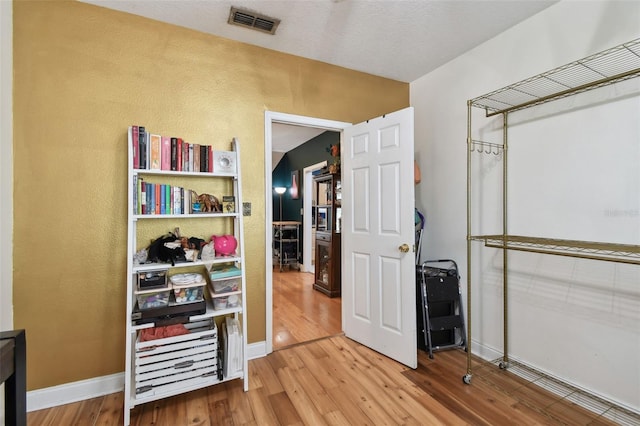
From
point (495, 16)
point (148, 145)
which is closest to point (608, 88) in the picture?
point (495, 16)

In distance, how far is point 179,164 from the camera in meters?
2.09

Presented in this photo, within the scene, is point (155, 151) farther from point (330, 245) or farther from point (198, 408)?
point (330, 245)

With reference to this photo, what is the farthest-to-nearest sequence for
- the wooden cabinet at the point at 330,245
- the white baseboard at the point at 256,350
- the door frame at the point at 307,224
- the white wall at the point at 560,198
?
the door frame at the point at 307,224 → the wooden cabinet at the point at 330,245 → the white baseboard at the point at 256,350 → the white wall at the point at 560,198

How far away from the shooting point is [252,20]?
2164 millimetres

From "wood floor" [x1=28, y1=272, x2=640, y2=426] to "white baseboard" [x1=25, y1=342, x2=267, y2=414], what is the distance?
5 cm

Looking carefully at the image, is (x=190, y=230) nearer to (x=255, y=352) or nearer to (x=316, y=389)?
(x=255, y=352)

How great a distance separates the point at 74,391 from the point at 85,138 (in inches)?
67.7

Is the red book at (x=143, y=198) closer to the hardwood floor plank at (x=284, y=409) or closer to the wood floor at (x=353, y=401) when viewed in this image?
the wood floor at (x=353, y=401)

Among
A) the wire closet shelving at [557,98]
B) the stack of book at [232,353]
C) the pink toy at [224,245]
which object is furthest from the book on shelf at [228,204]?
the wire closet shelving at [557,98]

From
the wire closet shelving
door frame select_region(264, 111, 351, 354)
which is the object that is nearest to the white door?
the wire closet shelving

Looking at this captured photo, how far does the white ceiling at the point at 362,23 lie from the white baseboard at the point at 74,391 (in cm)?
262

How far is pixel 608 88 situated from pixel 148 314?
3.20 metres

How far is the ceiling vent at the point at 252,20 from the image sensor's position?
6.85 feet

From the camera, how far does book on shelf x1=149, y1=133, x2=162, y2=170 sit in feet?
6.56
